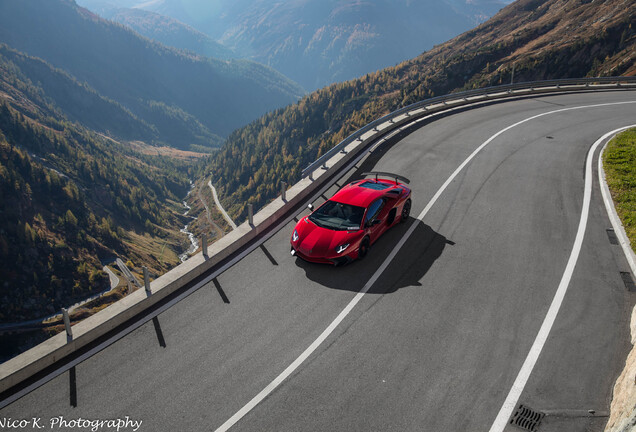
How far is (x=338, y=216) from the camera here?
12078 mm

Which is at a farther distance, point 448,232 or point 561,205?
point 561,205

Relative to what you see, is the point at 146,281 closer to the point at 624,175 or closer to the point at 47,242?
the point at 624,175

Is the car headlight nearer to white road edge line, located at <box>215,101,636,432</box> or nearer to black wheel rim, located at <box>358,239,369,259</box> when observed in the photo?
Answer: black wheel rim, located at <box>358,239,369,259</box>

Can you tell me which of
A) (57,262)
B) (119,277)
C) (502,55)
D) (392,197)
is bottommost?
(119,277)

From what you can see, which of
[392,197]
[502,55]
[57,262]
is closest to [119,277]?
[57,262]

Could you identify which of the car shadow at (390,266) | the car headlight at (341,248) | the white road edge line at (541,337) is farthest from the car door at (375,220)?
the white road edge line at (541,337)

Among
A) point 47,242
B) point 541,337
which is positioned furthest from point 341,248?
point 47,242

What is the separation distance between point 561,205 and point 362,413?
1092 cm

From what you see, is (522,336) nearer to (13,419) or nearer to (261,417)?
(261,417)

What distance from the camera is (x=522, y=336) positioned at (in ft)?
28.9

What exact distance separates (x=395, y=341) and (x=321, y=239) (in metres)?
3.49

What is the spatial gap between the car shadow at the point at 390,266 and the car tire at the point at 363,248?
0.15 meters

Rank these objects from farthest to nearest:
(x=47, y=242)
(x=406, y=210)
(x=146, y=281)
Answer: (x=47, y=242) → (x=406, y=210) → (x=146, y=281)

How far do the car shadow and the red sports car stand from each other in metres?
0.28
